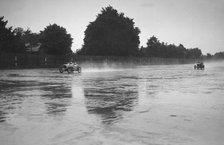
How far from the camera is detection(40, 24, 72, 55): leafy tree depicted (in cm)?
5744

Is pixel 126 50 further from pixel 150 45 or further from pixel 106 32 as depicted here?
pixel 150 45

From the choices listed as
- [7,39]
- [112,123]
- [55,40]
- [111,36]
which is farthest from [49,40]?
[112,123]

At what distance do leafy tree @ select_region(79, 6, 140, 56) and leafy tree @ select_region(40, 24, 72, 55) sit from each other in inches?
1168

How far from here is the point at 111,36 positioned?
9050 centimetres

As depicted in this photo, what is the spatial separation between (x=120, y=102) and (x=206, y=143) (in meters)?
5.28

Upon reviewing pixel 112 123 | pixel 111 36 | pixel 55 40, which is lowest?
pixel 112 123

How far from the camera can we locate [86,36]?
95125 mm

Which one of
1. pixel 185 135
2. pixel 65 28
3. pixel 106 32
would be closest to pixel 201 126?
pixel 185 135

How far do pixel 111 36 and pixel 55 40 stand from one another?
34.3m

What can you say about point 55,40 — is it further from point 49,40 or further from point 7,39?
point 7,39

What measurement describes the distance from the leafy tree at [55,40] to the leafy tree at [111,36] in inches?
1168

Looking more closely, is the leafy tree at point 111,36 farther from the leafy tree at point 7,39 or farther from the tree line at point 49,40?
the leafy tree at point 7,39

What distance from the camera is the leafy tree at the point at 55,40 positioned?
5744 cm

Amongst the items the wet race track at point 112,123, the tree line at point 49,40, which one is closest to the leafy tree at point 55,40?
the tree line at point 49,40
